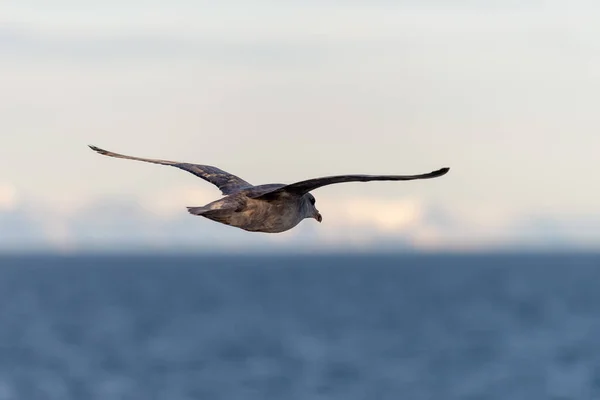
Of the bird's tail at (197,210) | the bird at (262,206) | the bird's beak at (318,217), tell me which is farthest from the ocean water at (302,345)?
the bird's tail at (197,210)

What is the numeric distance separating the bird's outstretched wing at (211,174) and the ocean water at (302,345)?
197 feet

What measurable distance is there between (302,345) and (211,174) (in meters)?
88.7

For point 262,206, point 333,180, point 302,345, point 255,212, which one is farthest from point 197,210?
point 302,345

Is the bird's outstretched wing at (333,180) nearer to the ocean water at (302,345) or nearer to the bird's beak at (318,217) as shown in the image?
the bird's beak at (318,217)

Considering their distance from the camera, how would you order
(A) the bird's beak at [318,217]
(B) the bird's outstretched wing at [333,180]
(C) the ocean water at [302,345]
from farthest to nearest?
(C) the ocean water at [302,345], (A) the bird's beak at [318,217], (B) the bird's outstretched wing at [333,180]

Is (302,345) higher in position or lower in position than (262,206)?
lower

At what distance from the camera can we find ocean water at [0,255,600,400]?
88562mm

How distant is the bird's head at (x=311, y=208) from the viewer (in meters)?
24.2

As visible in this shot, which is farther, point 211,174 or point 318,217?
point 211,174

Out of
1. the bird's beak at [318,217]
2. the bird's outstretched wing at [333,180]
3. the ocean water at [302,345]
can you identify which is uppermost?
the bird's outstretched wing at [333,180]

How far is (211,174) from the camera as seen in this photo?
25.3m

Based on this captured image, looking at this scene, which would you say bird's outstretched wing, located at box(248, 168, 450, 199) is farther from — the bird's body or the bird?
the bird's body

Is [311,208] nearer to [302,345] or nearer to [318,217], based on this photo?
[318,217]

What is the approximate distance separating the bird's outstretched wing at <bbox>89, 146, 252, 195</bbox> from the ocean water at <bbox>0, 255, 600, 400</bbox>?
5990cm
